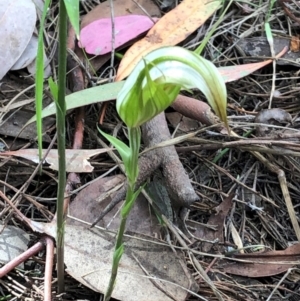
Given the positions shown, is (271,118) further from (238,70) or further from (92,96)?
(92,96)

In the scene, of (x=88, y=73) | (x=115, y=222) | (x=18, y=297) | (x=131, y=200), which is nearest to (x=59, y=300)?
(x=18, y=297)

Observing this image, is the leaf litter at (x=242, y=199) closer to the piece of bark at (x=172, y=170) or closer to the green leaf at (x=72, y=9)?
the piece of bark at (x=172, y=170)

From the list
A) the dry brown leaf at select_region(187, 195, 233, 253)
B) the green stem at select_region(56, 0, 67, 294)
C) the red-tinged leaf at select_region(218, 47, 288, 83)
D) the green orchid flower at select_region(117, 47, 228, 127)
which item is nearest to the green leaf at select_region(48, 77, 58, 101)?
the green stem at select_region(56, 0, 67, 294)

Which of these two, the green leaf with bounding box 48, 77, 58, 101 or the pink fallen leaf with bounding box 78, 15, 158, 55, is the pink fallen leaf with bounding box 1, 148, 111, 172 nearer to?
the pink fallen leaf with bounding box 78, 15, 158, 55

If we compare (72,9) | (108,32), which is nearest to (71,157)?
(108,32)

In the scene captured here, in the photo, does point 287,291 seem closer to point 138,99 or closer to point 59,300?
point 59,300

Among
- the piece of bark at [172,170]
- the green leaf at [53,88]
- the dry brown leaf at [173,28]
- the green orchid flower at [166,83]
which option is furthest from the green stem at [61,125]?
the dry brown leaf at [173,28]
